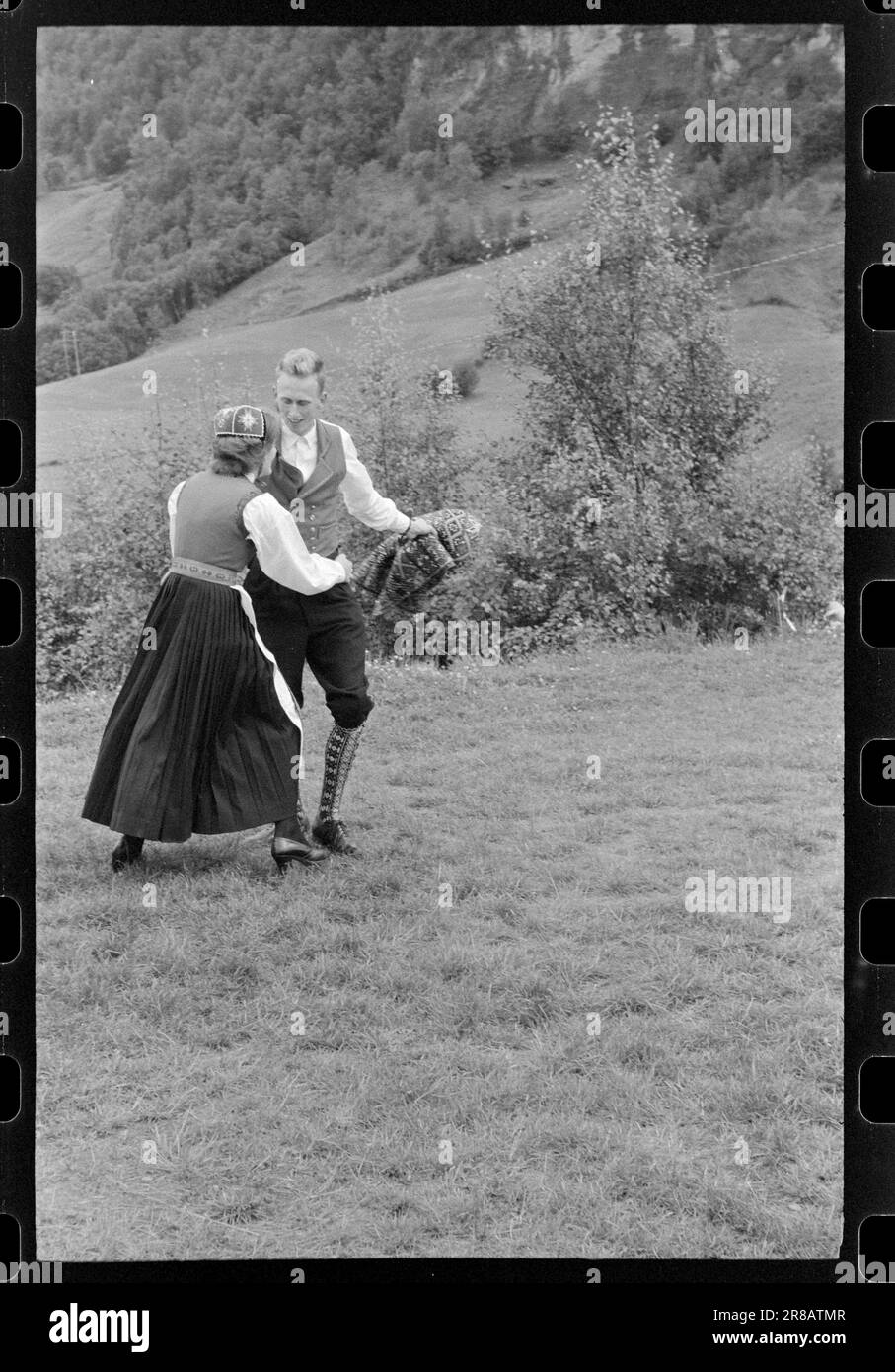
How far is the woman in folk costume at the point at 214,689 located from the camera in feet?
16.8

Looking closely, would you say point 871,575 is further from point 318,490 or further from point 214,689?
point 214,689

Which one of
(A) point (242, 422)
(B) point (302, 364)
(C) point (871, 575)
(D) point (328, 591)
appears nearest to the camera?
(C) point (871, 575)

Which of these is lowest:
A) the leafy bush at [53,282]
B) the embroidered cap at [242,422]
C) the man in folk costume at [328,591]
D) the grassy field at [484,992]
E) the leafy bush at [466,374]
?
the grassy field at [484,992]

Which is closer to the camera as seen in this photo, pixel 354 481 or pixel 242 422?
pixel 242 422

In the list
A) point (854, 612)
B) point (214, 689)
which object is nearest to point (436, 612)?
point (214, 689)

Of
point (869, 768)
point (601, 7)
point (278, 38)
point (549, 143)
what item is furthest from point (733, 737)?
point (278, 38)

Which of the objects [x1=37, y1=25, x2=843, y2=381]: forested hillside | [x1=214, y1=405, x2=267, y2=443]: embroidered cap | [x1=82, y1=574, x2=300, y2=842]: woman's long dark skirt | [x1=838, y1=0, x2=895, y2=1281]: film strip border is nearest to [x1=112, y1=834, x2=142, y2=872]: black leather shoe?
[x1=82, y1=574, x2=300, y2=842]: woman's long dark skirt

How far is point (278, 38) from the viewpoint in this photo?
16.5 ft

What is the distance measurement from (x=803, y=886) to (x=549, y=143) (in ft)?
9.48

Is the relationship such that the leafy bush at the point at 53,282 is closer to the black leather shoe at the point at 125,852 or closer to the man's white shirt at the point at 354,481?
the man's white shirt at the point at 354,481

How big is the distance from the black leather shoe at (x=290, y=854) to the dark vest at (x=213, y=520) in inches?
41.1

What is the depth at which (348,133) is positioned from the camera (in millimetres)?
5164

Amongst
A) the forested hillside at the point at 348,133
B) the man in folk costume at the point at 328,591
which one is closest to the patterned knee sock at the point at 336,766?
the man in folk costume at the point at 328,591

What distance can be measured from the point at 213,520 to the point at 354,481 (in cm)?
55
